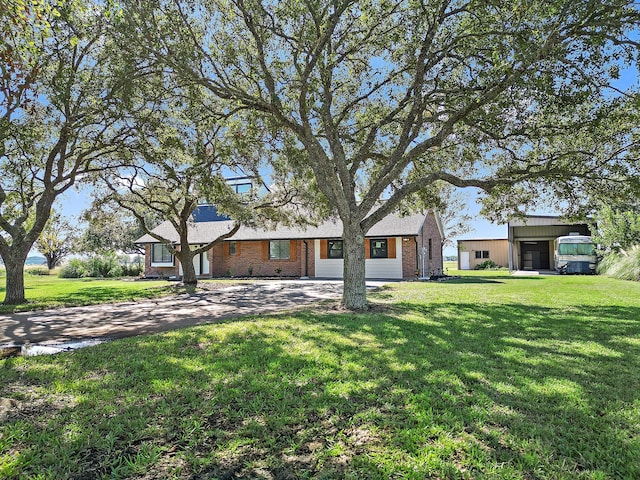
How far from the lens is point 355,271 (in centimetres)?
874

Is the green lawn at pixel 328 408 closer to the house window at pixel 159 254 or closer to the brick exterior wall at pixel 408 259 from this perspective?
the brick exterior wall at pixel 408 259

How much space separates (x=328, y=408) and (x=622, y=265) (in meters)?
21.5

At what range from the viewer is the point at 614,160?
9.09m

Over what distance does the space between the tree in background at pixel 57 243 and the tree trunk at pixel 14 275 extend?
93.8 ft

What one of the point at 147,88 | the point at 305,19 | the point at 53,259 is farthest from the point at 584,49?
the point at 53,259

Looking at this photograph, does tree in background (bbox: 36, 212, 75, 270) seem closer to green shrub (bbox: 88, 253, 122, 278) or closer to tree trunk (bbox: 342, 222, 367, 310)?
green shrub (bbox: 88, 253, 122, 278)

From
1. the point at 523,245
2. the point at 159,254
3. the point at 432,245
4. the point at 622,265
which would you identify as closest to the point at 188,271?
the point at 159,254

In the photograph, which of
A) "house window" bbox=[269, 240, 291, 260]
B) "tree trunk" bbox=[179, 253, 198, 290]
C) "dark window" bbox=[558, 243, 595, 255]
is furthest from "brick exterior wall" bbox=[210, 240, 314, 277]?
"dark window" bbox=[558, 243, 595, 255]

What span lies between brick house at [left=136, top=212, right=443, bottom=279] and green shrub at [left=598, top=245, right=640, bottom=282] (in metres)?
8.85

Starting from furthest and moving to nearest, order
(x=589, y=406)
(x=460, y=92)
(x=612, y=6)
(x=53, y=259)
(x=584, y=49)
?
(x=53, y=259)
(x=460, y=92)
(x=584, y=49)
(x=612, y=6)
(x=589, y=406)

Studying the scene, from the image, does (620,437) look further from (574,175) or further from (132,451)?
(574,175)

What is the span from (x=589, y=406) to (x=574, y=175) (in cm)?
697

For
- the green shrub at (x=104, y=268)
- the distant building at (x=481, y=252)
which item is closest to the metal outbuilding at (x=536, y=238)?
the distant building at (x=481, y=252)

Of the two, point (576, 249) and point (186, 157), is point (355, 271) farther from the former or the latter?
point (576, 249)
